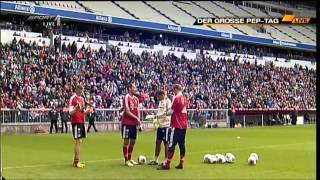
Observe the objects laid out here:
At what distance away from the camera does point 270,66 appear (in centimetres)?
5488

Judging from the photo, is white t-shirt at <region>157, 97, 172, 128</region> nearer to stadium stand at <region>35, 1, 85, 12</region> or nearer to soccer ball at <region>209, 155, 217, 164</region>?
soccer ball at <region>209, 155, 217, 164</region>

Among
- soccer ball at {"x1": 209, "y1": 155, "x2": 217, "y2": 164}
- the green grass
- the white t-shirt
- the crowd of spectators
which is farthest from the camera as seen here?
the crowd of spectators

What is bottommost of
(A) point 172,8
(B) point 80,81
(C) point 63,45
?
(B) point 80,81

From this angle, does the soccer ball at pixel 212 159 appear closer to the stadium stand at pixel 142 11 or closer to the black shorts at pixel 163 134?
the black shorts at pixel 163 134

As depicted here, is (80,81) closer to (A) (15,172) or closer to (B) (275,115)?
(B) (275,115)

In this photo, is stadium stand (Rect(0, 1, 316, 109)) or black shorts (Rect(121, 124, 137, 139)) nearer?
black shorts (Rect(121, 124, 137, 139))

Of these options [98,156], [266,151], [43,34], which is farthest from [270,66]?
[98,156]

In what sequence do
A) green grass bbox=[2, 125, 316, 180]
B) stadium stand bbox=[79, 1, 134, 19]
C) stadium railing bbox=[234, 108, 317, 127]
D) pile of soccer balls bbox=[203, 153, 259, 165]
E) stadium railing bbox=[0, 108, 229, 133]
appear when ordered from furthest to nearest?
stadium stand bbox=[79, 1, 134, 19] → stadium railing bbox=[234, 108, 317, 127] → stadium railing bbox=[0, 108, 229, 133] → pile of soccer balls bbox=[203, 153, 259, 165] → green grass bbox=[2, 125, 316, 180]

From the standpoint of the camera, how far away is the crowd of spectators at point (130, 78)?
104 feet

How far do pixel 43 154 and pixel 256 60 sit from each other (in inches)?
1569

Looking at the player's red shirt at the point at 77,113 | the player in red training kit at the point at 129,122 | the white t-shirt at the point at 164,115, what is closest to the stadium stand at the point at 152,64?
the player's red shirt at the point at 77,113

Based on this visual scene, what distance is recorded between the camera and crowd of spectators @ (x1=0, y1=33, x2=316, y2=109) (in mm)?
31750

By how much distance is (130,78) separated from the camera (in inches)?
1519

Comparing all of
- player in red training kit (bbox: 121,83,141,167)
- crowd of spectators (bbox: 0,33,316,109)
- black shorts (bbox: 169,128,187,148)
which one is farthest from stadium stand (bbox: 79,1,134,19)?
black shorts (bbox: 169,128,187,148)
